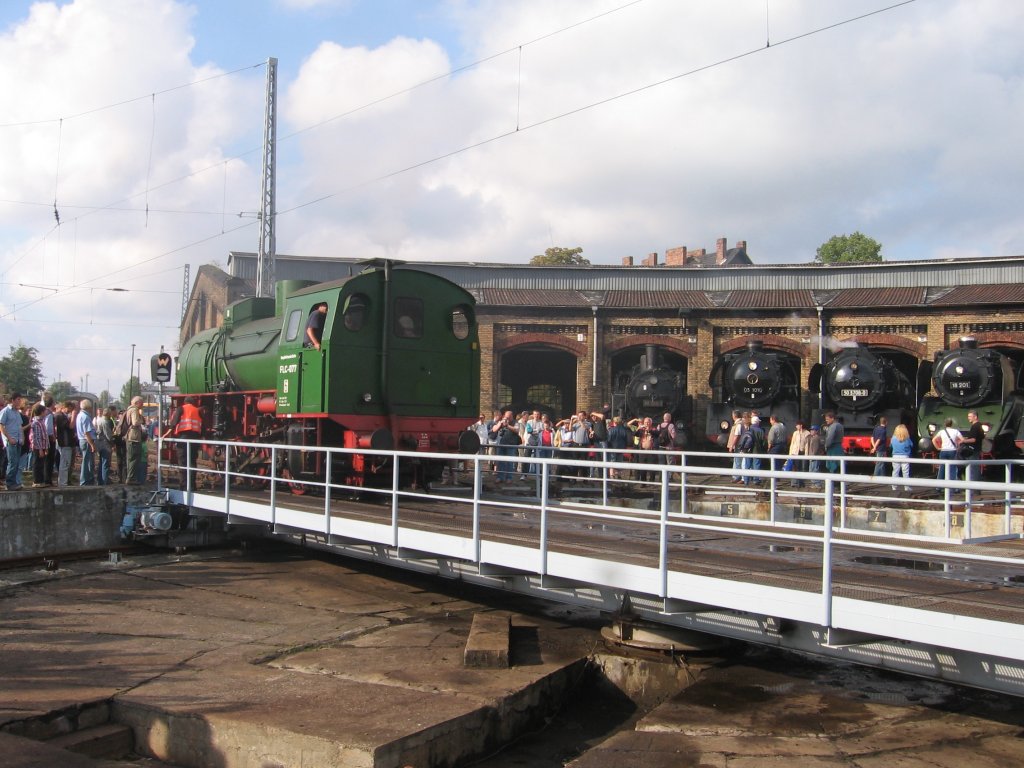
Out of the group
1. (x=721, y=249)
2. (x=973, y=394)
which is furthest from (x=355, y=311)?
(x=721, y=249)

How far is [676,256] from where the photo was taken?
50.8 metres

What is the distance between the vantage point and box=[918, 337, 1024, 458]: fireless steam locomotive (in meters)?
18.7

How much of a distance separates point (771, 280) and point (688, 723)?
24602mm

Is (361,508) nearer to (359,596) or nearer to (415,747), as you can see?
(359,596)

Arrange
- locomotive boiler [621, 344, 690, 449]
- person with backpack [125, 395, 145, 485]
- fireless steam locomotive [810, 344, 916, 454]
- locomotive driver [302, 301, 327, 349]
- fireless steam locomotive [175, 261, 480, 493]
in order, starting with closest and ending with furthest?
fireless steam locomotive [175, 261, 480, 493], locomotive driver [302, 301, 327, 349], person with backpack [125, 395, 145, 485], fireless steam locomotive [810, 344, 916, 454], locomotive boiler [621, 344, 690, 449]

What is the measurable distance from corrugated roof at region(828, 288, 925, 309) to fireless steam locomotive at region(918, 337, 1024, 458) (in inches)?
194

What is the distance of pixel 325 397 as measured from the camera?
1193 centimetres

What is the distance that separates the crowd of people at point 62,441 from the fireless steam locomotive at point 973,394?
15643mm

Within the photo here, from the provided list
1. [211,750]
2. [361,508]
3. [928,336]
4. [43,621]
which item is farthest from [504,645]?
[928,336]

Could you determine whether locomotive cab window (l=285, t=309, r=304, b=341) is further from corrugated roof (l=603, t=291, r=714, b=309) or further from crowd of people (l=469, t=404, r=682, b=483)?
corrugated roof (l=603, t=291, r=714, b=309)

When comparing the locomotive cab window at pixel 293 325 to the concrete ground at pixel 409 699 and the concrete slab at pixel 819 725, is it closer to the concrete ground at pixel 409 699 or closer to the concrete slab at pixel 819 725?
the concrete ground at pixel 409 699

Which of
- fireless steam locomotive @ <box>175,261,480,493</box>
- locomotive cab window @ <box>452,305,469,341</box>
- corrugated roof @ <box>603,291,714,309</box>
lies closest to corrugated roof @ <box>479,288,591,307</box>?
corrugated roof @ <box>603,291,714,309</box>

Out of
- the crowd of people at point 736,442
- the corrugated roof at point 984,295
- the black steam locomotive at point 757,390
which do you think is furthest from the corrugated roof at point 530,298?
the corrugated roof at point 984,295

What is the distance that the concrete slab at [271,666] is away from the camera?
5875 mm
